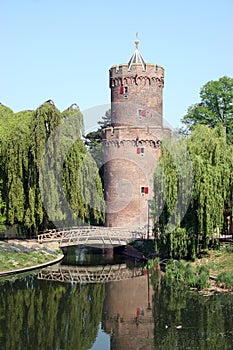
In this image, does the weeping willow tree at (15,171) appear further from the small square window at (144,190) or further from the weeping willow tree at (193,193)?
the small square window at (144,190)

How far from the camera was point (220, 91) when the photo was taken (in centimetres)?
3294

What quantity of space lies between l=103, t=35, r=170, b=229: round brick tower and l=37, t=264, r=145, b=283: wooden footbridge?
6179mm

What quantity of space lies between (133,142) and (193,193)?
10.0m

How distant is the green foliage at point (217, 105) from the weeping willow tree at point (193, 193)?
433 inches

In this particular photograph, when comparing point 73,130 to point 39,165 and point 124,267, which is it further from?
point 124,267

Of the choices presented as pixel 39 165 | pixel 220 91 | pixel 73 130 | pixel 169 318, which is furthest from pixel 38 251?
pixel 220 91

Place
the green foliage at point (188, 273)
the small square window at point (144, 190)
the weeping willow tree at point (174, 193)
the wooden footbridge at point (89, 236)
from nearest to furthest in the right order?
the green foliage at point (188, 273) → the weeping willow tree at point (174, 193) → the wooden footbridge at point (89, 236) → the small square window at point (144, 190)

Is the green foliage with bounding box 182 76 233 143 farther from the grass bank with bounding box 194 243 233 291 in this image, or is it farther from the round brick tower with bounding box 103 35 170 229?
the grass bank with bounding box 194 243 233 291

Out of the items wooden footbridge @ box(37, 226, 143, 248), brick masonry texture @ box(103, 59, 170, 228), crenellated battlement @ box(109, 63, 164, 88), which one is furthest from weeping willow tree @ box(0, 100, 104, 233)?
crenellated battlement @ box(109, 63, 164, 88)

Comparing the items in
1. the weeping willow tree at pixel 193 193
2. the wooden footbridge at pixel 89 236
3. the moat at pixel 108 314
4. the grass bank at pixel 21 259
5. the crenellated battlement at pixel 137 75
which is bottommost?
the moat at pixel 108 314

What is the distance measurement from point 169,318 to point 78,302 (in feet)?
11.7

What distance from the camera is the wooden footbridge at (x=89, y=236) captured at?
25.6 m

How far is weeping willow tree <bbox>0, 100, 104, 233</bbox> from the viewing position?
24438mm

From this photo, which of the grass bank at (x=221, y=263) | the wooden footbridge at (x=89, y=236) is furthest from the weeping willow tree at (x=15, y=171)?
the grass bank at (x=221, y=263)
